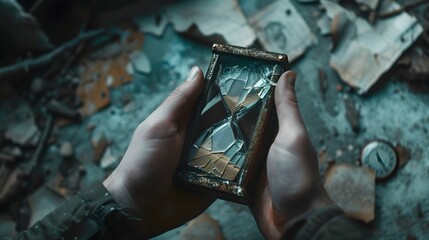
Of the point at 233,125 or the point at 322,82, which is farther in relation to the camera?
the point at 322,82

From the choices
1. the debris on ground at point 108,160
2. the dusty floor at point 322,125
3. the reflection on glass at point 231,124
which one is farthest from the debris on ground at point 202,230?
the reflection on glass at point 231,124

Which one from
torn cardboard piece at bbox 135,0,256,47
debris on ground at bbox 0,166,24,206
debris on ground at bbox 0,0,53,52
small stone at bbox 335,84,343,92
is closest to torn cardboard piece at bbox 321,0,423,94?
small stone at bbox 335,84,343,92

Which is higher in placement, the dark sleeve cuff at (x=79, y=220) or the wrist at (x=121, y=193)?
the dark sleeve cuff at (x=79, y=220)

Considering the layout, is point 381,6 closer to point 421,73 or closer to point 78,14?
point 421,73

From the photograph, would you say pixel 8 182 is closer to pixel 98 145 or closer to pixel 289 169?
pixel 98 145

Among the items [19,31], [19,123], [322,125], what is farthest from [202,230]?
[19,31]

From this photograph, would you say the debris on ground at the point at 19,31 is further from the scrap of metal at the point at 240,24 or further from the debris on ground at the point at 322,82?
the debris on ground at the point at 322,82
